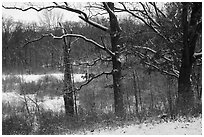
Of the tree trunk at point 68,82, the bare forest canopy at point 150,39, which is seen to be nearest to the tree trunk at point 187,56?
the bare forest canopy at point 150,39

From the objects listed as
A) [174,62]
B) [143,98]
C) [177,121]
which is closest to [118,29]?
[174,62]

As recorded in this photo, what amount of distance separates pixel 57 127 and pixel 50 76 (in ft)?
66.2

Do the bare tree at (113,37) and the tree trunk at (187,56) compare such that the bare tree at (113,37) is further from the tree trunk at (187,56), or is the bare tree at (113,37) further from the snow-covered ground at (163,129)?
the snow-covered ground at (163,129)

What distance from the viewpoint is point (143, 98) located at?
28.9 metres

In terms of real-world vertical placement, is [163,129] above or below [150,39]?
below

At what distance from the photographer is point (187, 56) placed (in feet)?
39.3

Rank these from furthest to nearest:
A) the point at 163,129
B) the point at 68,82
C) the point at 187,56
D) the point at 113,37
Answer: the point at 68,82, the point at 113,37, the point at 187,56, the point at 163,129

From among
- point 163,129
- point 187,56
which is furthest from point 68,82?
point 163,129

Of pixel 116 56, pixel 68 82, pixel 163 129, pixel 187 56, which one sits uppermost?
pixel 116 56

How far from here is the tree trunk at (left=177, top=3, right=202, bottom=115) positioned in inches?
404

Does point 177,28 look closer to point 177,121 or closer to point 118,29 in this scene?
point 118,29

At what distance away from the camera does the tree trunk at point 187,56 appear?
33.6 ft

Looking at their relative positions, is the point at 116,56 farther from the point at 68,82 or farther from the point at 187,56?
the point at 187,56

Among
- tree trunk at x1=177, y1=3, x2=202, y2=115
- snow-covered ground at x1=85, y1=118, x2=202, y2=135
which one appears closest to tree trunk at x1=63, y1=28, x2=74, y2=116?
tree trunk at x1=177, y1=3, x2=202, y2=115
